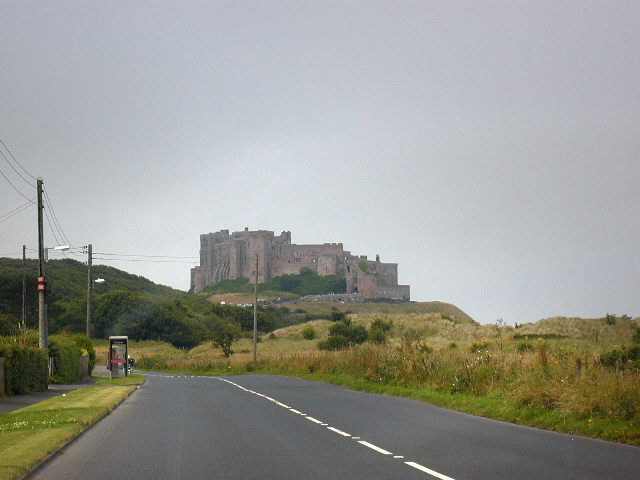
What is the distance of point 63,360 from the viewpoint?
110 feet

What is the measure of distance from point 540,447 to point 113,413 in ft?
35.4

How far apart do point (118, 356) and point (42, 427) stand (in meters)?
30.5

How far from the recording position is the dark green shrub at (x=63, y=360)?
32.8m

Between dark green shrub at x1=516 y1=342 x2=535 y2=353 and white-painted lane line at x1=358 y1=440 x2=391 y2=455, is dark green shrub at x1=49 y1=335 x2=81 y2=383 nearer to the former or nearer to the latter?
dark green shrub at x1=516 y1=342 x2=535 y2=353

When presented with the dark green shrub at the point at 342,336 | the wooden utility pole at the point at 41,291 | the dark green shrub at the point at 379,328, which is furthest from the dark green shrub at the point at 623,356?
the dark green shrub at the point at 379,328

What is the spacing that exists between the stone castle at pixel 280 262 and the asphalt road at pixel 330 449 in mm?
154515

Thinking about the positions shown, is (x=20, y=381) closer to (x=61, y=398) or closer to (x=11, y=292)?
(x=61, y=398)

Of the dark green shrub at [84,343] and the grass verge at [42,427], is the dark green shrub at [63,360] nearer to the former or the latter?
the dark green shrub at [84,343]

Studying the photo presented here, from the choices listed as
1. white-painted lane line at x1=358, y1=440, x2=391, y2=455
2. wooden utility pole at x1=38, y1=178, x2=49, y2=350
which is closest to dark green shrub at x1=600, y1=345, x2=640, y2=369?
white-painted lane line at x1=358, y1=440, x2=391, y2=455

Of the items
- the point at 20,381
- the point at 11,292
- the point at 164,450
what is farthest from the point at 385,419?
the point at 11,292

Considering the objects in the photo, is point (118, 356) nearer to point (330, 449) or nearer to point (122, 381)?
point (122, 381)

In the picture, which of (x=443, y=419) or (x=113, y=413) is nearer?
(x=443, y=419)

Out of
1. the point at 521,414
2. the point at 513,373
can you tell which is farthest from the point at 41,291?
the point at 521,414

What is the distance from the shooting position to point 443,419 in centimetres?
1496
